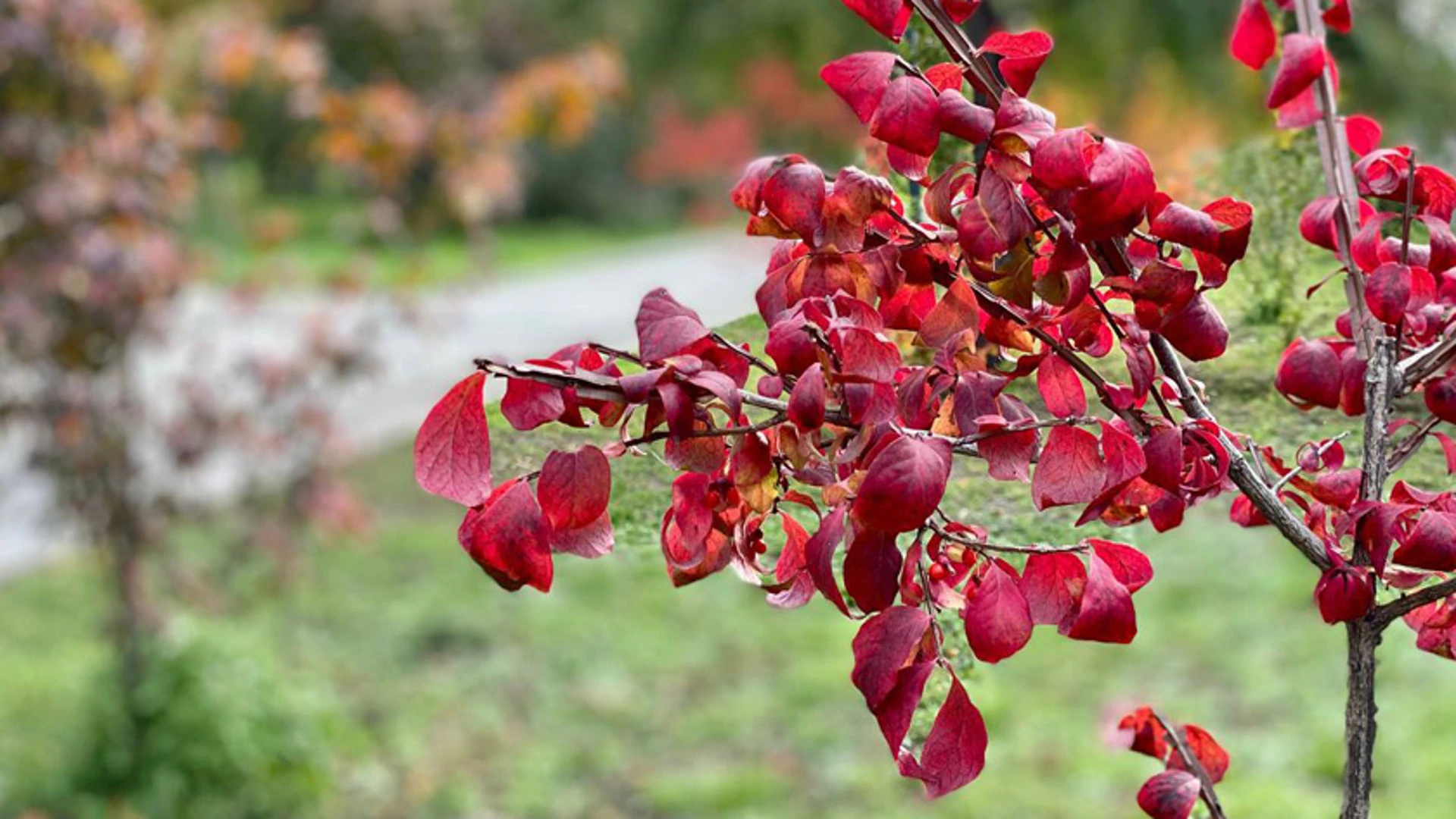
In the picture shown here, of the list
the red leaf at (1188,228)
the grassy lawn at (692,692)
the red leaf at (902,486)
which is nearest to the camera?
the red leaf at (902,486)

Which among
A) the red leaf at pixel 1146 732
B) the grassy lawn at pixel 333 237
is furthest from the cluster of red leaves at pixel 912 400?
the grassy lawn at pixel 333 237

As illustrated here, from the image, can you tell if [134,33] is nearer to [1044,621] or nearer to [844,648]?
[844,648]

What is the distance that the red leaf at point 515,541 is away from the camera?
2.28ft

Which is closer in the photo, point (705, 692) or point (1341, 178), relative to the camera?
point (1341, 178)

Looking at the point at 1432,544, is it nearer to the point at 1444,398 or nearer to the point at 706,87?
the point at 1444,398

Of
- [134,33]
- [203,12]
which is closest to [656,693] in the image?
[134,33]

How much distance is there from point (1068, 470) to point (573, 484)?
25 centimetres

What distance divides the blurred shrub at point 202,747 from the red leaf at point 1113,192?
118 inches

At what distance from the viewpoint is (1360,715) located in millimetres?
835

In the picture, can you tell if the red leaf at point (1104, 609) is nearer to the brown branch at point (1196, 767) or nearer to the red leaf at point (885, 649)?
the red leaf at point (885, 649)

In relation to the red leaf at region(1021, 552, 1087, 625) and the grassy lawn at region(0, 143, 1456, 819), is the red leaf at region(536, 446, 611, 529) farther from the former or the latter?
the grassy lawn at region(0, 143, 1456, 819)

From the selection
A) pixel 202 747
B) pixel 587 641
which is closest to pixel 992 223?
pixel 202 747

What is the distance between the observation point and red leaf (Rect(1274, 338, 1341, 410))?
34.2 inches

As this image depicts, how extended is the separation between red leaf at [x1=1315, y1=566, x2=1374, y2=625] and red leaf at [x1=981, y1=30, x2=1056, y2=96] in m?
0.31
